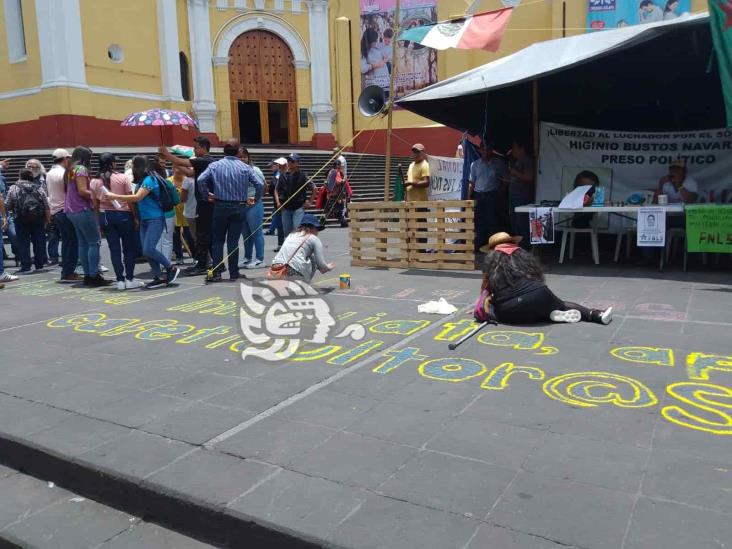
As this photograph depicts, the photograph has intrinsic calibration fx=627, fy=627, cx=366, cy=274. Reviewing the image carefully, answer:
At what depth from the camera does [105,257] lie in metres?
11.7

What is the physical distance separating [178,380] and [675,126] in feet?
28.6

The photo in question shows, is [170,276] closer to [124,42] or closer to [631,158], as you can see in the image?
[631,158]

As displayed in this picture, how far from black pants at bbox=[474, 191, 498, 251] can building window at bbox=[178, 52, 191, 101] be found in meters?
17.9

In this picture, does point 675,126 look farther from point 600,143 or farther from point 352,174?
point 352,174

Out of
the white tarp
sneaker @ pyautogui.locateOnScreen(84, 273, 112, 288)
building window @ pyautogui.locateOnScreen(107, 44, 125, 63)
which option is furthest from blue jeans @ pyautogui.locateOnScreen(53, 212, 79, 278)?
building window @ pyautogui.locateOnScreen(107, 44, 125, 63)

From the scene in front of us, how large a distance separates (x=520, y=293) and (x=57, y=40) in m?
20.3

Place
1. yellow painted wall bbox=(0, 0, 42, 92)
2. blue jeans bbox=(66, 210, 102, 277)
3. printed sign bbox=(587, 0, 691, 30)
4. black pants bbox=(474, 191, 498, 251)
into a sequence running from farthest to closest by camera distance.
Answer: printed sign bbox=(587, 0, 691, 30) → yellow painted wall bbox=(0, 0, 42, 92) → black pants bbox=(474, 191, 498, 251) → blue jeans bbox=(66, 210, 102, 277)

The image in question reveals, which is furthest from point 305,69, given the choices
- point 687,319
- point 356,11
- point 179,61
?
point 687,319

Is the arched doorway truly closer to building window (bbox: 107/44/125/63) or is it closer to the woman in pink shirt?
building window (bbox: 107/44/125/63)

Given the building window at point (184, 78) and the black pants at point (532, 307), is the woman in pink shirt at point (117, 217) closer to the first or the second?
the black pants at point (532, 307)

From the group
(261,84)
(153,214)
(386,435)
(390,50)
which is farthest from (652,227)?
(261,84)

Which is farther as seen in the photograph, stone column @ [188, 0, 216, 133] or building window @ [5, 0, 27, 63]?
stone column @ [188, 0, 216, 133]

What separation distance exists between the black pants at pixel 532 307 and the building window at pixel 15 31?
855 inches

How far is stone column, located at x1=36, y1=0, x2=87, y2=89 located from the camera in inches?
800
